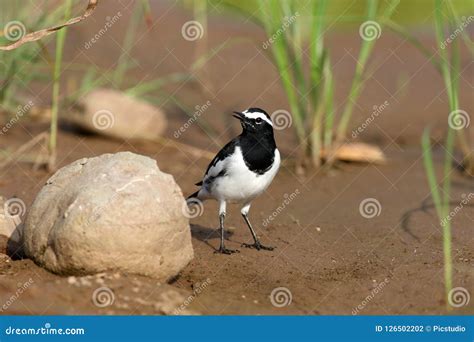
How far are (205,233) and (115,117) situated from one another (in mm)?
→ 2729

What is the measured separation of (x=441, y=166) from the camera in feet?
33.2

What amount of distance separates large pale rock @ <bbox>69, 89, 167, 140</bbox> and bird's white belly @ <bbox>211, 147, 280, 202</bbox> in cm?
299

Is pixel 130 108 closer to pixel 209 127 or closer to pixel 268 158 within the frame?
pixel 209 127

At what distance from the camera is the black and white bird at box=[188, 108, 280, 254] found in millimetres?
7348

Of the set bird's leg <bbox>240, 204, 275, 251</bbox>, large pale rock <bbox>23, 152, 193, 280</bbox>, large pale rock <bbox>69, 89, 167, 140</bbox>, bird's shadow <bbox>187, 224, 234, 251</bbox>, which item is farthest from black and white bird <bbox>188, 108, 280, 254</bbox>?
large pale rock <bbox>69, 89, 167, 140</bbox>

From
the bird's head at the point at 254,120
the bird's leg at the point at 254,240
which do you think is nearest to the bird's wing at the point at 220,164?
the bird's head at the point at 254,120

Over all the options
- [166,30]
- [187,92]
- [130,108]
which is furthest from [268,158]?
[166,30]

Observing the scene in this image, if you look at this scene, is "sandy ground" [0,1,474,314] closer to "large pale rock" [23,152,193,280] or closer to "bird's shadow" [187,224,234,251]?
"bird's shadow" [187,224,234,251]

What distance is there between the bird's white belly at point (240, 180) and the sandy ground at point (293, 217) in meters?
0.48

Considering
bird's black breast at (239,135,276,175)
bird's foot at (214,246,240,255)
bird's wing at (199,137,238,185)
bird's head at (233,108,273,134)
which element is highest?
bird's head at (233,108,273,134)

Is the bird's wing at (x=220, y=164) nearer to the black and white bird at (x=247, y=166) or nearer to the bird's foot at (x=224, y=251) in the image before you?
the black and white bird at (x=247, y=166)

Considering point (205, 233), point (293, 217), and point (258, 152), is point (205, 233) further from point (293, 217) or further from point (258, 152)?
point (258, 152)

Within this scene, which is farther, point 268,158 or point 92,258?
point 268,158

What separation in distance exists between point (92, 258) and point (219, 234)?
85.5 inches
